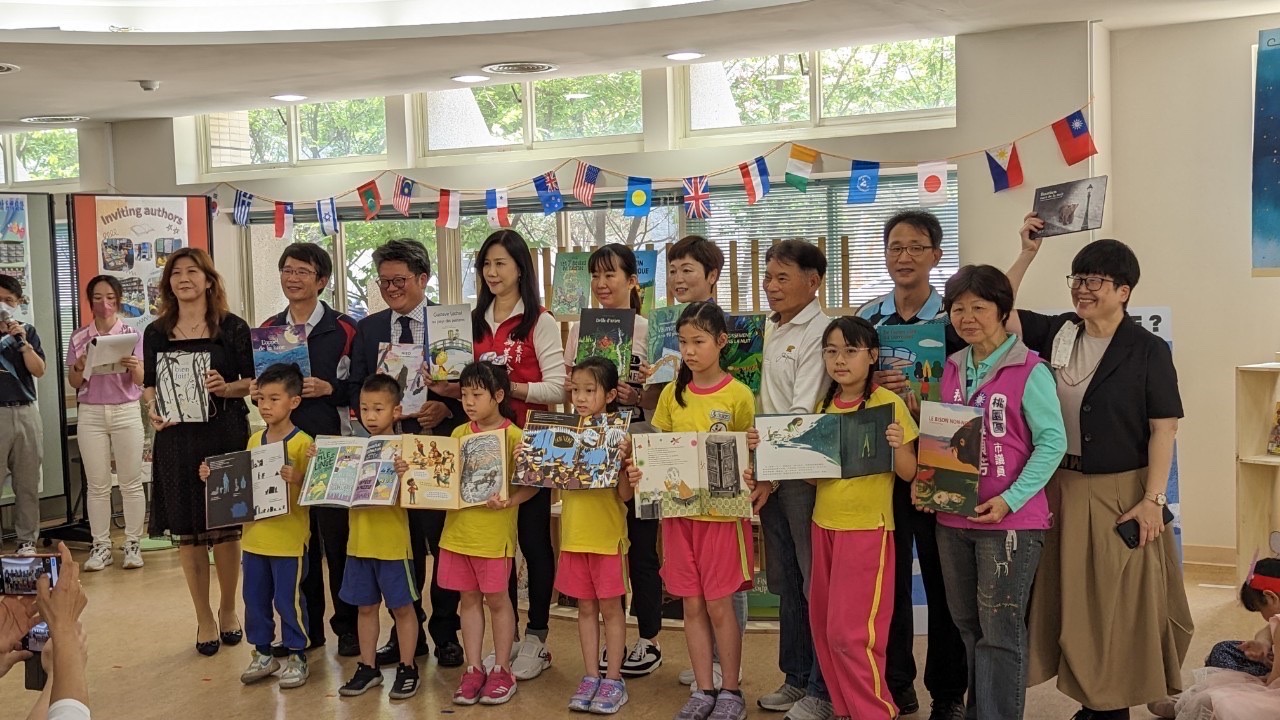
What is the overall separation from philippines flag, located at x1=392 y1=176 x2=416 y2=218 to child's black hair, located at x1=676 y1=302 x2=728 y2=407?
335 centimetres

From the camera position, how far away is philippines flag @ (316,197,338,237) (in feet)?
22.0

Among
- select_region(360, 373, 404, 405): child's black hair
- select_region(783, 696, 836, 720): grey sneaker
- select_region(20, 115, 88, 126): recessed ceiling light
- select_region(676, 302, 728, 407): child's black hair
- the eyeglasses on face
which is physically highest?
select_region(20, 115, 88, 126): recessed ceiling light

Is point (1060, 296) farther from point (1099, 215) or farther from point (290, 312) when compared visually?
point (290, 312)

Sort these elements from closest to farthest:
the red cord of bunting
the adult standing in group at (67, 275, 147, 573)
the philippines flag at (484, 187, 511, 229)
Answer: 1. the red cord of bunting
2. the adult standing in group at (67, 275, 147, 573)
3. the philippines flag at (484, 187, 511, 229)

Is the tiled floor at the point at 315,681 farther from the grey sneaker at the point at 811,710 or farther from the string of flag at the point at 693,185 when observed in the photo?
the string of flag at the point at 693,185

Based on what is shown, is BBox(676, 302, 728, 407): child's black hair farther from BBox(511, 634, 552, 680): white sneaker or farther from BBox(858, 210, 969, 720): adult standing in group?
BBox(511, 634, 552, 680): white sneaker

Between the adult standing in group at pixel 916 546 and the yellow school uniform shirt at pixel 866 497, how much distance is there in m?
0.13

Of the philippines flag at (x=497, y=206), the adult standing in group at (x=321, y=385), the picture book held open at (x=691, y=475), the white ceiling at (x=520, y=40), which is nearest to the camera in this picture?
the picture book held open at (x=691, y=475)

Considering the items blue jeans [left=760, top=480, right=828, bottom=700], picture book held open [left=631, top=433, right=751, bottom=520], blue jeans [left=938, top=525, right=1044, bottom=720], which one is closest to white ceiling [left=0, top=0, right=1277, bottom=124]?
picture book held open [left=631, top=433, right=751, bottom=520]

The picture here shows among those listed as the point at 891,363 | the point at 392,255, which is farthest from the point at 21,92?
the point at 891,363

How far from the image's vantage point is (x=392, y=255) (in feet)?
13.6

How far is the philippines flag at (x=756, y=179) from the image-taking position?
575cm

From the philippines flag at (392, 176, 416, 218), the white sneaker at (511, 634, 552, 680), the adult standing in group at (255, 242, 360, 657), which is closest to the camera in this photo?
the white sneaker at (511, 634, 552, 680)

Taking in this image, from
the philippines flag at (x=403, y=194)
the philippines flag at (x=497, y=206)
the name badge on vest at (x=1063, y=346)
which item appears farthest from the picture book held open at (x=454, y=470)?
the philippines flag at (x=403, y=194)
